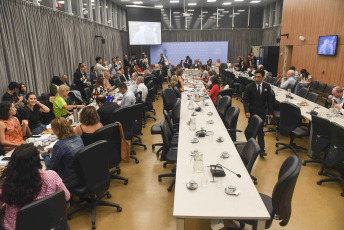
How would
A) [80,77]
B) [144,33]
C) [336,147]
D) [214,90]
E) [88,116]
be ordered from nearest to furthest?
[88,116]
[336,147]
[214,90]
[80,77]
[144,33]

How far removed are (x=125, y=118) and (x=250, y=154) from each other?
237cm

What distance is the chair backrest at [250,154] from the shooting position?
2.80m

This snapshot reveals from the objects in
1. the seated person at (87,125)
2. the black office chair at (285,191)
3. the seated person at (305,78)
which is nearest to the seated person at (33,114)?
the seated person at (87,125)

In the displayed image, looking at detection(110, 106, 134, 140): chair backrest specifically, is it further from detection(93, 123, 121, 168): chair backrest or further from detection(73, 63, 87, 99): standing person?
detection(73, 63, 87, 99): standing person

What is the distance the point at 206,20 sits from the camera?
685 inches

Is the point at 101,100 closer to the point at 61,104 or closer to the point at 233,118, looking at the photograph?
the point at 61,104

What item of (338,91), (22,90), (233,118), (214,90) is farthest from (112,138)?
(338,91)

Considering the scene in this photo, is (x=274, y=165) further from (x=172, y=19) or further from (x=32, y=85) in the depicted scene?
(x=172, y=19)

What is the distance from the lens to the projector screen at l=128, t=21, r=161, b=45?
15023mm

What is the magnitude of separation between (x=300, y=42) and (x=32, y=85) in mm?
10304

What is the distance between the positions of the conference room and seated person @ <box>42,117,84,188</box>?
1 cm

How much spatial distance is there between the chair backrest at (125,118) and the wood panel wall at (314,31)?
6970 mm

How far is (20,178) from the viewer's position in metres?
2.01

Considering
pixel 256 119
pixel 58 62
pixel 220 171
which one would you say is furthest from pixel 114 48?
pixel 220 171
